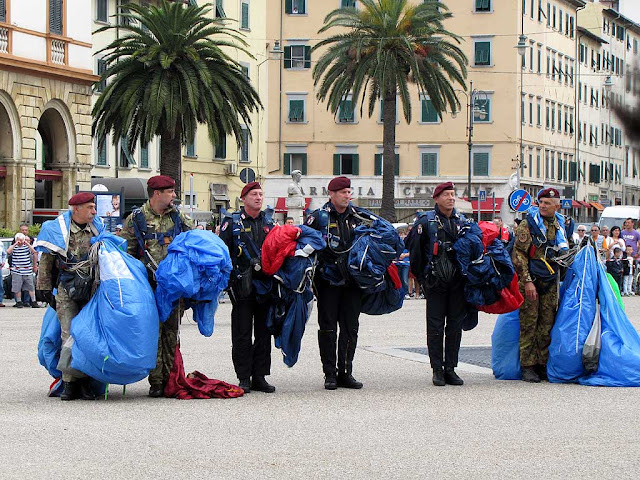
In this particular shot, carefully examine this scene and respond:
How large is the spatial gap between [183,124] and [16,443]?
2945 centimetres

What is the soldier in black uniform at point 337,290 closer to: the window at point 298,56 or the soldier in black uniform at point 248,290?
the soldier in black uniform at point 248,290

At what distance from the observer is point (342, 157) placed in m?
81.2

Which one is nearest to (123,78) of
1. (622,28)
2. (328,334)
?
(328,334)

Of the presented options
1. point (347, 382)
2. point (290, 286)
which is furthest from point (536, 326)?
point (290, 286)

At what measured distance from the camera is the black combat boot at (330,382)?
1091 centimetres

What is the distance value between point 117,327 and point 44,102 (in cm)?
3071

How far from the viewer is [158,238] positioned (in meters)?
10.5

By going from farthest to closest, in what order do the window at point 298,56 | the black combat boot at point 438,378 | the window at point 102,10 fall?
the window at point 298,56 → the window at point 102,10 → the black combat boot at point 438,378

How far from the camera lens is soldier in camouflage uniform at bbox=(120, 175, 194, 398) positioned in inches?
409

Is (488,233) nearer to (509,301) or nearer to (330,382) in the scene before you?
(509,301)

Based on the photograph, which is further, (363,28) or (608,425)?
(363,28)

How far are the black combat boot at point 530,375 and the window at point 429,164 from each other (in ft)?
224

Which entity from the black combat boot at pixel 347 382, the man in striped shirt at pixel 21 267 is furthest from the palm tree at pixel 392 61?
the black combat boot at pixel 347 382

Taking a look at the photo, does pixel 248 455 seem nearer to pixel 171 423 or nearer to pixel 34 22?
pixel 171 423
